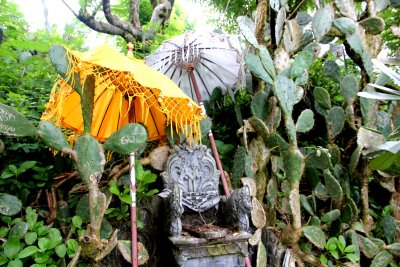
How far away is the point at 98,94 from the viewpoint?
2.19 metres

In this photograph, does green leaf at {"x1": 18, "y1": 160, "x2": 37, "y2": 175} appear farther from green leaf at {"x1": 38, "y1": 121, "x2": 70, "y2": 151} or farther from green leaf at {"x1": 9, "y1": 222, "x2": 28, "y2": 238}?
green leaf at {"x1": 38, "y1": 121, "x2": 70, "y2": 151}

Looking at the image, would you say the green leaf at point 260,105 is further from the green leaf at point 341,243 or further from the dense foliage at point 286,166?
the green leaf at point 341,243

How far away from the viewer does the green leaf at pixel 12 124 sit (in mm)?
1566

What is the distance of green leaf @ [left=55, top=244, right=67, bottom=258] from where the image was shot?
5.84ft

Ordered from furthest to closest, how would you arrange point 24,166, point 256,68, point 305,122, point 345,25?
point 345,25
point 305,122
point 256,68
point 24,166

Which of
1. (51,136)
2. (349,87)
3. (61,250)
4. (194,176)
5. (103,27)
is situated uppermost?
(103,27)

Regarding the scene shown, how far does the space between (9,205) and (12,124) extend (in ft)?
1.68

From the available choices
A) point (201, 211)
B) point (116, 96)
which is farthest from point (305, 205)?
point (116, 96)

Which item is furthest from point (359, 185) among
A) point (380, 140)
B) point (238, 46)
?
point (238, 46)

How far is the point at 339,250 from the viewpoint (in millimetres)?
2275

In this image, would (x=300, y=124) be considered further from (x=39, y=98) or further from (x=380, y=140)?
(x=39, y=98)

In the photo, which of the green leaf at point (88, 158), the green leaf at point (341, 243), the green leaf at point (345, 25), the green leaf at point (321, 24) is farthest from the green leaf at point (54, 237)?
the green leaf at point (345, 25)

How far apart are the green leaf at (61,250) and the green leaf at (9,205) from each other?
0.30 metres

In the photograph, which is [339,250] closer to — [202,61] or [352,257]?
[352,257]
